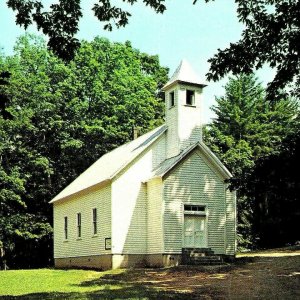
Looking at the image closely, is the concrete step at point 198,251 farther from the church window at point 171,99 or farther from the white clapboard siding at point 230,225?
the church window at point 171,99

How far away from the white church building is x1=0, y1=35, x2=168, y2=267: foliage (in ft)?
43.7

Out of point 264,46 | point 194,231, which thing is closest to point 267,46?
point 264,46

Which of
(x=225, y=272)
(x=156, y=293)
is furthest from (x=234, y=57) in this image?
(x=225, y=272)

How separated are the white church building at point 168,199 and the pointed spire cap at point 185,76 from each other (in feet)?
0.17

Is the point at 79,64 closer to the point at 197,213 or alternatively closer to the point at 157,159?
the point at 157,159

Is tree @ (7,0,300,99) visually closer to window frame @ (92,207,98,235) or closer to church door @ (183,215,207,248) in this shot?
church door @ (183,215,207,248)

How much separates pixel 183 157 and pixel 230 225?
4435mm

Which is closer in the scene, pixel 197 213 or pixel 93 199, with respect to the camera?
pixel 197 213

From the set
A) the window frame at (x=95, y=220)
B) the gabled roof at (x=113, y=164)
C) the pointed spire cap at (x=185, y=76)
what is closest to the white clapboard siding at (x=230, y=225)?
the gabled roof at (x=113, y=164)

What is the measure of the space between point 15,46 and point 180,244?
1068 inches

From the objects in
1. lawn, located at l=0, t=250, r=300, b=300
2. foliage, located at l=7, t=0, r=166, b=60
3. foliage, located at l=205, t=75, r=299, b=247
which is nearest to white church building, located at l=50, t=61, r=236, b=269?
lawn, located at l=0, t=250, r=300, b=300

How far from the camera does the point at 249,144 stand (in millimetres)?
49750

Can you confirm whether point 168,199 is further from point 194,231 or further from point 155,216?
point 194,231

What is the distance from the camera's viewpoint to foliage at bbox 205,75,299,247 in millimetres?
46062
